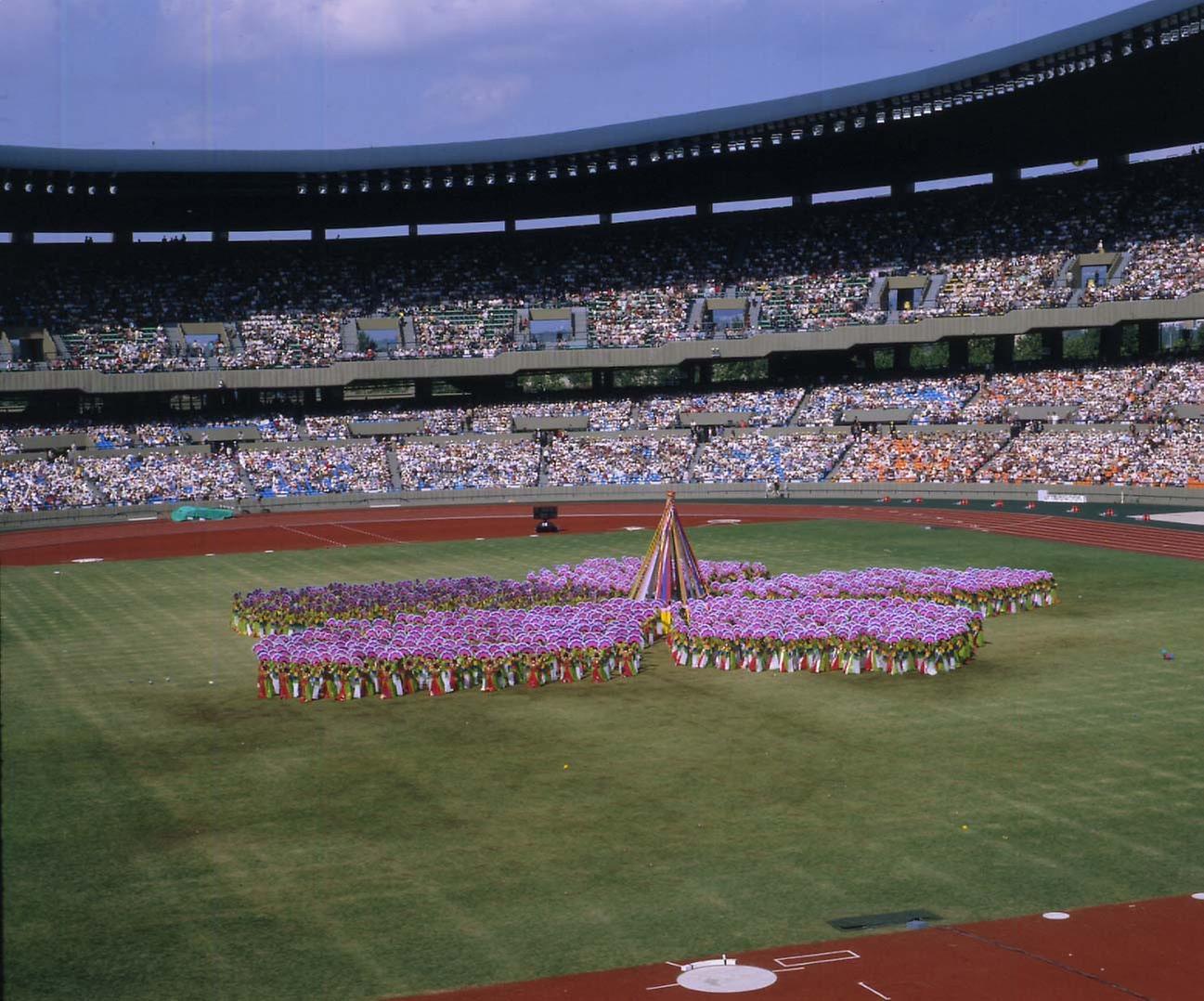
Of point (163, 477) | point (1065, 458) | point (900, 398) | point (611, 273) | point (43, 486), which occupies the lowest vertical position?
point (43, 486)

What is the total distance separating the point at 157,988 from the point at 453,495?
55147 mm

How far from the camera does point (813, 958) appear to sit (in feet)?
39.0

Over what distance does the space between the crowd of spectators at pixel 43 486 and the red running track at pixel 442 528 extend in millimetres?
3211

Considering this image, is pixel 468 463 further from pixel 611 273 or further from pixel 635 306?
pixel 611 273

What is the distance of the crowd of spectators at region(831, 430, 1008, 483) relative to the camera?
202ft

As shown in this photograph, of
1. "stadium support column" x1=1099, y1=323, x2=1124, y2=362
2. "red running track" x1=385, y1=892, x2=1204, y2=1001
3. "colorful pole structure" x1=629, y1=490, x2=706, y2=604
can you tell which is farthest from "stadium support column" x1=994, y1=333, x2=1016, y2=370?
"red running track" x1=385, y1=892, x2=1204, y2=1001

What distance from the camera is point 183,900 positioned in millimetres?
13594

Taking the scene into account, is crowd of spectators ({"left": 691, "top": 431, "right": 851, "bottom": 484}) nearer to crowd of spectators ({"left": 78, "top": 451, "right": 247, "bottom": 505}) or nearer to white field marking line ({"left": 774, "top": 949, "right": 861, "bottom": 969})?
crowd of spectators ({"left": 78, "top": 451, "right": 247, "bottom": 505})

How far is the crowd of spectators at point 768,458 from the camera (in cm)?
6556

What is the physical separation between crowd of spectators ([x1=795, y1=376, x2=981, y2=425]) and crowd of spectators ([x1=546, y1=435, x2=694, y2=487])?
677 centimetres

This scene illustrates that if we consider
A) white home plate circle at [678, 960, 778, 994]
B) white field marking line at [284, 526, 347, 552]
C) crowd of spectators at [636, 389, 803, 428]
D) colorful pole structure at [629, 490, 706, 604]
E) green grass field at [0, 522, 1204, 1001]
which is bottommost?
green grass field at [0, 522, 1204, 1001]

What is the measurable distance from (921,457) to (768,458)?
25.6 ft

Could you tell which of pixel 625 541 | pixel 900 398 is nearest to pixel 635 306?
pixel 900 398

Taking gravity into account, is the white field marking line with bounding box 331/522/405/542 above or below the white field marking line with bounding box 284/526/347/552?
above
